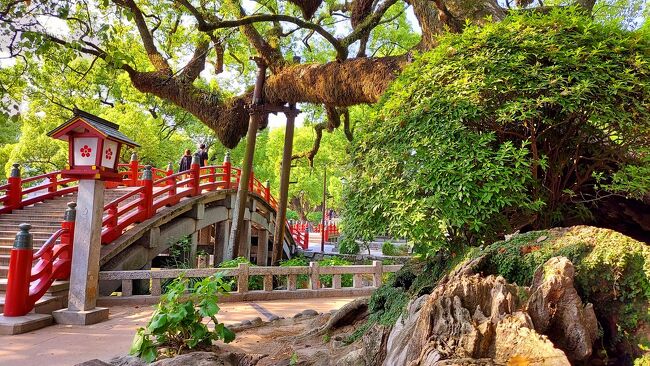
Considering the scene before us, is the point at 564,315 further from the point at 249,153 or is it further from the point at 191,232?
the point at 249,153

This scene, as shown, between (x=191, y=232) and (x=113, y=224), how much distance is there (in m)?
2.75

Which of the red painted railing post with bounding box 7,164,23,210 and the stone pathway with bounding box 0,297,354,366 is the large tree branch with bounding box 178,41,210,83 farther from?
the stone pathway with bounding box 0,297,354,366

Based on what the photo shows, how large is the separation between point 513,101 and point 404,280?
6.95 feet

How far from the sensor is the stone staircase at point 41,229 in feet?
Answer: 20.5

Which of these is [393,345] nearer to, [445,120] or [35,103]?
[445,120]

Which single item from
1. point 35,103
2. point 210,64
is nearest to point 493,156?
point 210,64

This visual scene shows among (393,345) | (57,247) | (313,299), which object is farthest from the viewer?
(313,299)

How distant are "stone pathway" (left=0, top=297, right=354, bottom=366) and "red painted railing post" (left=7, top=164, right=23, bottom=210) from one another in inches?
191

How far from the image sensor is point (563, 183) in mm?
4305

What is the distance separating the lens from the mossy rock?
2.61 metres


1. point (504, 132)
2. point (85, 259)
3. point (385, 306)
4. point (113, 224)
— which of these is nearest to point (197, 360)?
point (385, 306)

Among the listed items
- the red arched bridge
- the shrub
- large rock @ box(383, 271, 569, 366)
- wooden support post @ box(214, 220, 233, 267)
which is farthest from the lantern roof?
the shrub

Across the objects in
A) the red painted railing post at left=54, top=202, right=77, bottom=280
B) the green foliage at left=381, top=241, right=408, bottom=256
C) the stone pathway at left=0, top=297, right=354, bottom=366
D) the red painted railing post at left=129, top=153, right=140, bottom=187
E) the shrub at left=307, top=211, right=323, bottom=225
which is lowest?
the stone pathway at left=0, top=297, right=354, bottom=366

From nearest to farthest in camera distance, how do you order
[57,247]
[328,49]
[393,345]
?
1. [393,345]
2. [57,247]
3. [328,49]
